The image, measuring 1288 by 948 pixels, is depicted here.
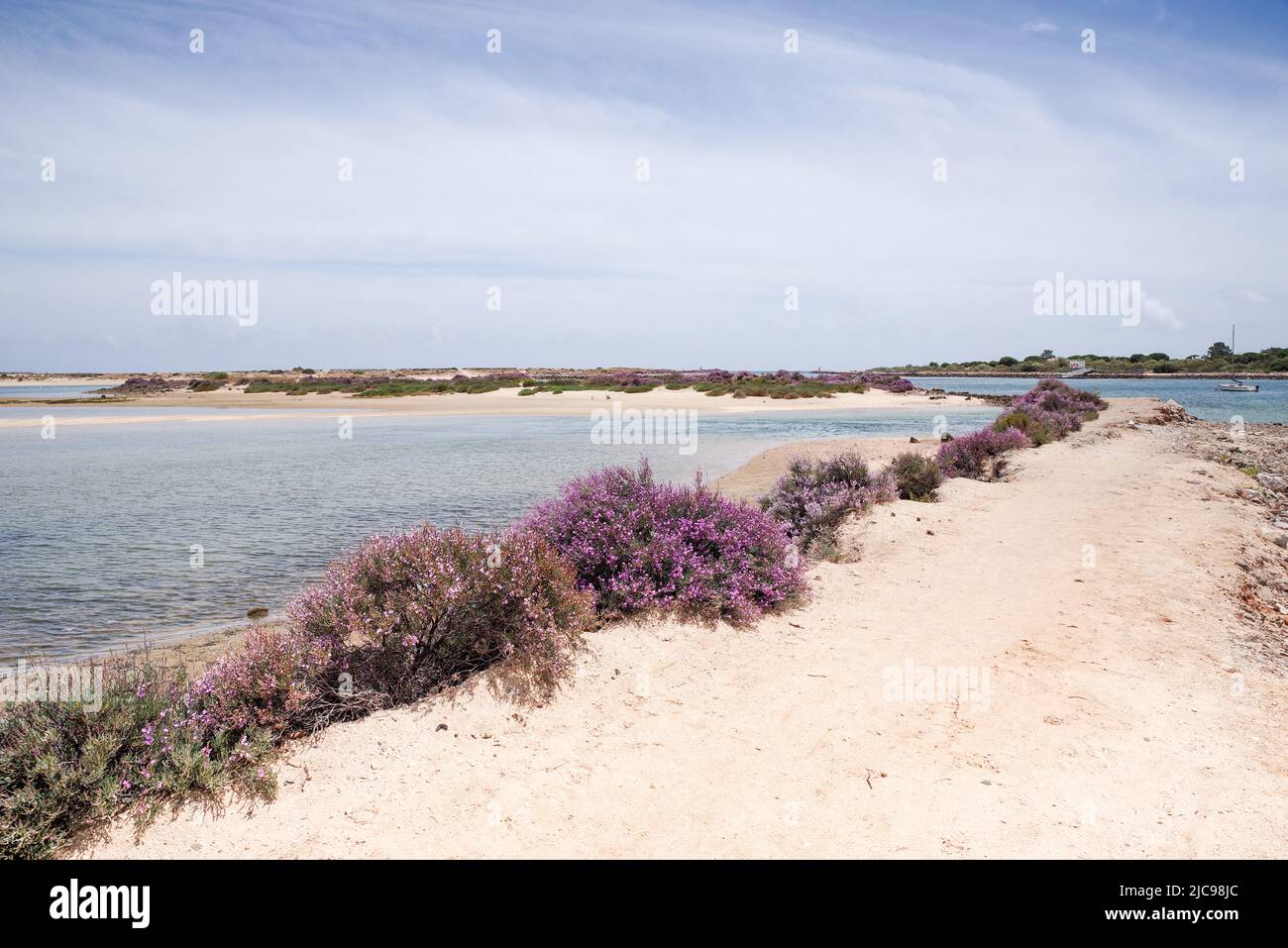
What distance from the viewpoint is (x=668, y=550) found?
22.8 feet

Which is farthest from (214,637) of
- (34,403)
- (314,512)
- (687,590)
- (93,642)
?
(34,403)

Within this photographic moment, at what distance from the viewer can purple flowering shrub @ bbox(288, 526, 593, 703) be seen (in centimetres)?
525

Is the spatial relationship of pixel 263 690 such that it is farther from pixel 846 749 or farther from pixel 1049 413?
pixel 1049 413

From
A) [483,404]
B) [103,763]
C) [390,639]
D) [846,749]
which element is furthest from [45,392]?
[846,749]

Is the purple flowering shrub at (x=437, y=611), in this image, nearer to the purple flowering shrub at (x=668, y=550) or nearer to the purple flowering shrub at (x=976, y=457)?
the purple flowering shrub at (x=668, y=550)

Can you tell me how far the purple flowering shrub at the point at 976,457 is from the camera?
1752 centimetres

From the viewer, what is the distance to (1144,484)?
1451cm

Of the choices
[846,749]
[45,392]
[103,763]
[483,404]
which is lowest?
[846,749]

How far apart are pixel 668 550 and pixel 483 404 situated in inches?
1836

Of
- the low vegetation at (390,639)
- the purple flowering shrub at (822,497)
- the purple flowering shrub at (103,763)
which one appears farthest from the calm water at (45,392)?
the purple flowering shrub at (103,763)

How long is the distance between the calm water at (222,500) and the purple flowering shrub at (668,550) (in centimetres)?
407

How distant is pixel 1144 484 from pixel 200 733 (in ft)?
53.2

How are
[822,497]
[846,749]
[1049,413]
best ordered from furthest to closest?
[1049,413]
[822,497]
[846,749]
